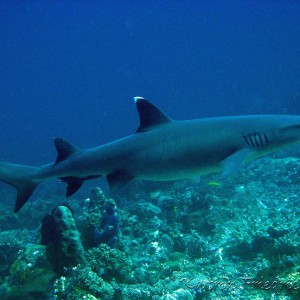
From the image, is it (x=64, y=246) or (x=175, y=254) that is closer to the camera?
(x=64, y=246)

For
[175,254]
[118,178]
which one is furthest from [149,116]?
[175,254]

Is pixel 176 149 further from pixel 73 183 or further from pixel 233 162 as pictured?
pixel 73 183

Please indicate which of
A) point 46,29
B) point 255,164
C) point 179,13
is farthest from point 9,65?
point 255,164

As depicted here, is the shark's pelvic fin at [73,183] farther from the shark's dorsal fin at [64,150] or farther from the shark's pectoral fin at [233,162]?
the shark's pectoral fin at [233,162]

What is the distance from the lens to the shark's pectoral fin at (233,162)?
12.0 feet

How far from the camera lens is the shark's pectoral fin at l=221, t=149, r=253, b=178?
144 inches

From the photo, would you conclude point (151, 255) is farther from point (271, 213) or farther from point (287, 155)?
point (287, 155)

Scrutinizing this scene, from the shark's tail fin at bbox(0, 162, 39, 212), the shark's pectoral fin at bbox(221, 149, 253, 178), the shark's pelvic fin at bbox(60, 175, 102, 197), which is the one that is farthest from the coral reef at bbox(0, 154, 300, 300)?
the shark's pectoral fin at bbox(221, 149, 253, 178)

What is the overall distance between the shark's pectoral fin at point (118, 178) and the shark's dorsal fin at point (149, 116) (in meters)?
0.76

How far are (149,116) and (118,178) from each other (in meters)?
1.07

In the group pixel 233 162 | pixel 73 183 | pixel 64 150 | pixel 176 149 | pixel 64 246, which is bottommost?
pixel 64 246

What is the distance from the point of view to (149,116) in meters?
4.42

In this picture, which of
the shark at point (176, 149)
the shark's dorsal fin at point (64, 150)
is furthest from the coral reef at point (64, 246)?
the shark's dorsal fin at point (64, 150)

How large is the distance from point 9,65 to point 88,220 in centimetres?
18751
